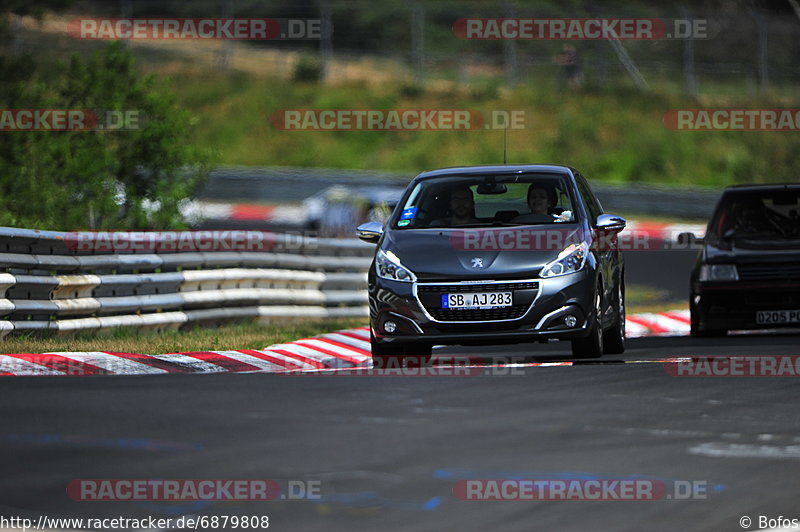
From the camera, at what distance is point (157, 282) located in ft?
49.5

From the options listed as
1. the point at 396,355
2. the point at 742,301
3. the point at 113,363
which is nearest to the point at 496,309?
the point at 396,355

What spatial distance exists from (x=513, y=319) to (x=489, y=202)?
1.42 meters

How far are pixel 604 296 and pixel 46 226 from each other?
283 inches

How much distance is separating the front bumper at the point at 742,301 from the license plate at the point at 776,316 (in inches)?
1.0

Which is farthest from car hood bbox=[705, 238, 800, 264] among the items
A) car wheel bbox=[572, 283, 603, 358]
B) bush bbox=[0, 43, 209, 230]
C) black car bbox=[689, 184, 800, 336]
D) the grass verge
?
bush bbox=[0, 43, 209, 230]

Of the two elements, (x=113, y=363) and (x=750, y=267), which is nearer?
(x=113, y=363)

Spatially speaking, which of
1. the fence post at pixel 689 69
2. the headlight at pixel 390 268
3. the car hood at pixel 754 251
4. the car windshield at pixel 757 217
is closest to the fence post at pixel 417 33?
the fence post at pixel 689 69

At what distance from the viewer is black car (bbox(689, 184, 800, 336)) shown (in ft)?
49.9

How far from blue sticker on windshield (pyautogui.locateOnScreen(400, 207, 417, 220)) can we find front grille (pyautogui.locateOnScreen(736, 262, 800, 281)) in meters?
4.06

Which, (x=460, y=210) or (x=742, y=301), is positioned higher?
(x=460, y=210)

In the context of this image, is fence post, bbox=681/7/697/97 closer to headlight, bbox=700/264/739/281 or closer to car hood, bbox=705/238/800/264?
car hood, bbox=705/238/800/264

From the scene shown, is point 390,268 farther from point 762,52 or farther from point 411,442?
point 762,52

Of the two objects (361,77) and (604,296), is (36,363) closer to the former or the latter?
(604,296)

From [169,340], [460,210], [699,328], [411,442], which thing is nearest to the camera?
[411,442]
